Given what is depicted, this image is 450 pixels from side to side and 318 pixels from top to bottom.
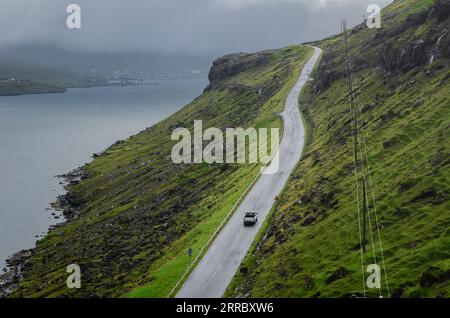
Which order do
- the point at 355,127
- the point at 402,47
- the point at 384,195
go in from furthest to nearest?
the point at 402,47
the point at 355,127
the point at 384,195

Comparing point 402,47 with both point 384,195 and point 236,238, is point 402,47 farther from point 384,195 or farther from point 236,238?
point 236,238

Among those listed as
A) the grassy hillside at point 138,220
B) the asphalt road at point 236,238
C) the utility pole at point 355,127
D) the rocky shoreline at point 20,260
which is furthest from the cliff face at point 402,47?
the rocky shoreline at point 20,260

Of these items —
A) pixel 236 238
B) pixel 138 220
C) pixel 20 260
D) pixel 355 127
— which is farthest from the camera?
pixel 138 220

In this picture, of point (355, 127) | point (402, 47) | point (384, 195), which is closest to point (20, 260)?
point (355, 127)

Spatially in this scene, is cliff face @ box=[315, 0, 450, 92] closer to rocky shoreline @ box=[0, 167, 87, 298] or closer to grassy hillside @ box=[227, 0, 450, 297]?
grassy hillside @ box=[227, 0, 450, 297]

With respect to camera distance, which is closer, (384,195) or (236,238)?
(384,195)

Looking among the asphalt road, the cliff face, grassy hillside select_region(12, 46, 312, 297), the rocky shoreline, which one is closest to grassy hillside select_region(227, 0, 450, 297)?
the cliff face
